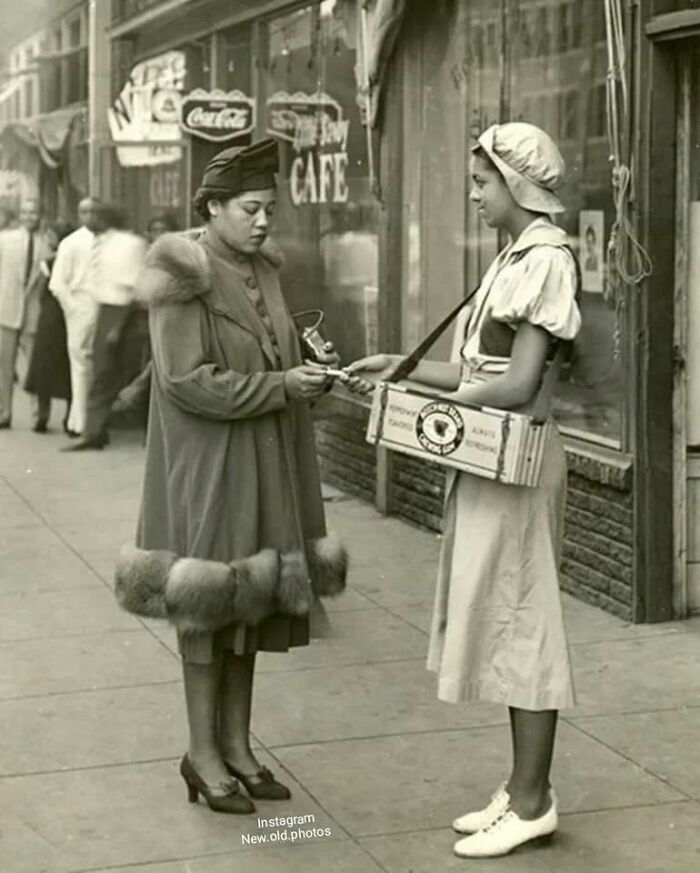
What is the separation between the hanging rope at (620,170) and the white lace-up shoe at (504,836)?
3.10 metres

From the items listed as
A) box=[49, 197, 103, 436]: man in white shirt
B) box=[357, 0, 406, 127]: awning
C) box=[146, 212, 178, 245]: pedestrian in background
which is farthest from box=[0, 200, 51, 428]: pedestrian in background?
box=[357, 0, 406, 127]: awning

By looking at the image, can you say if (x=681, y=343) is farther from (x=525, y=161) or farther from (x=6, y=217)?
(x=6, y=217)

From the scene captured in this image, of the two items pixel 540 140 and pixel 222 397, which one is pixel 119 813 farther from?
pixel 540 140

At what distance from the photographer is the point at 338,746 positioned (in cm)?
651

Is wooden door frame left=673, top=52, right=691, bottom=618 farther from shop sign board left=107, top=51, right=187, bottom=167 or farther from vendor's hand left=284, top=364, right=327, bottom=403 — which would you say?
shop sign board left=107, top=51, right=187, bottom=167

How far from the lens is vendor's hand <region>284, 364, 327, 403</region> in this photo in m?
5.54

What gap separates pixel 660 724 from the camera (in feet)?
22.3

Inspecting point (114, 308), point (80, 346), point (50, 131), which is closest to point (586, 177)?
point (114, 308)

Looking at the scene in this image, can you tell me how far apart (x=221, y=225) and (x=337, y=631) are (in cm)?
290

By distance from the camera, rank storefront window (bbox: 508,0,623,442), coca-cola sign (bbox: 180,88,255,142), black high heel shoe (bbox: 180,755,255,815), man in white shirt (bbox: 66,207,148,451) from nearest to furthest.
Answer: black high heel shoe (bbox: 180,755,255,815) → storefront window (bbox: 508,0,623,442) → coca-cola sign (bbox: 180,88,255,142) → man in white shirt (bbox: 66,207,148,451)

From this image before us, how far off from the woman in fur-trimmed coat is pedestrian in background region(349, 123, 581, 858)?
1.81 feet

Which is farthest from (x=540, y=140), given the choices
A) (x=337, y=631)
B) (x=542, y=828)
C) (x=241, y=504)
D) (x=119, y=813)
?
(x=337, y=631)

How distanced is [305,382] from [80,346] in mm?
9736

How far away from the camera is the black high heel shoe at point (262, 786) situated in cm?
586
